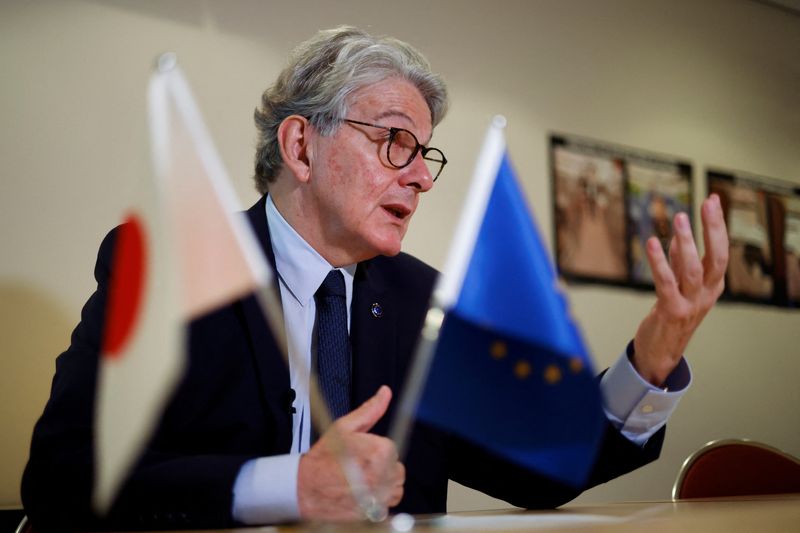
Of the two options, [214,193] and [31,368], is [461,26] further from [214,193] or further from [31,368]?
[214,193]

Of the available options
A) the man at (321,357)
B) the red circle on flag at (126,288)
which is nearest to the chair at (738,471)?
the man at (321,357)

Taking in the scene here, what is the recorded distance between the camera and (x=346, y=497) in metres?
0.99

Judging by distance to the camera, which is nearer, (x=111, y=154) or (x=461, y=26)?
(x=111, y=154)

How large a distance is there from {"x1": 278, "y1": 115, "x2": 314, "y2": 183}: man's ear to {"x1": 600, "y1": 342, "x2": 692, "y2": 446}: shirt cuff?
732 millimetres

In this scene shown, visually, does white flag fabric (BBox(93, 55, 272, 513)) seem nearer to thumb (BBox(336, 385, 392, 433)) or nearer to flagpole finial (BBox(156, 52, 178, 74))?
flagpole finial (BBox(156, 52, 178, 74))

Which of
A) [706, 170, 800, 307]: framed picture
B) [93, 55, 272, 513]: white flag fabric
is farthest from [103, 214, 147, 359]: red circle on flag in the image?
[706, 170, 800, 307]: framed picture

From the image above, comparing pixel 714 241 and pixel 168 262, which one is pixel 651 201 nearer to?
pixel 714 241

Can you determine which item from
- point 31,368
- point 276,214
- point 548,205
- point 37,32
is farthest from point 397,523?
point 548,205

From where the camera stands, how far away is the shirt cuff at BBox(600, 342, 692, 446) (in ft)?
4.00

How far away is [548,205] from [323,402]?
6.64 feet

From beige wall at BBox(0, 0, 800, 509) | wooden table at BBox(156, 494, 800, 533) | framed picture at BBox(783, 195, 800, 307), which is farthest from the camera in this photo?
framed picture at BBox(783, 195, 800, 307)

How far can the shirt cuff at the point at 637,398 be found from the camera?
1.22 meters

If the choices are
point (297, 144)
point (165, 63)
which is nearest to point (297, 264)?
point (297, 144)

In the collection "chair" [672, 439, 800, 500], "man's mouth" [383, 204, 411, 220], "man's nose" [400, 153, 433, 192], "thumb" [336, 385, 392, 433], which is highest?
"man's nose" [400, 153, 433, 192]
